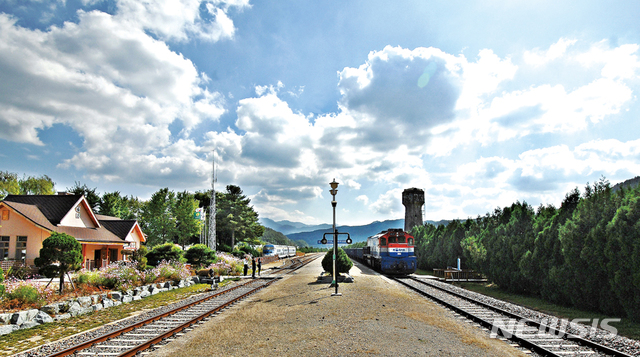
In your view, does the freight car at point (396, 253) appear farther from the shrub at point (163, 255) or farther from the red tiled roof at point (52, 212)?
the red tiled roof at point (52, 212)

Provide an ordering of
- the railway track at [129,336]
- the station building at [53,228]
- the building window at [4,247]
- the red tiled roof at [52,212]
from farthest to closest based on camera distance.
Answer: the red tiled roof at [52,212], the station building at [53,228], the building window at [4,247], the railway track at [129,336]

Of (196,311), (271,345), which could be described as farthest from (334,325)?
(196,311)

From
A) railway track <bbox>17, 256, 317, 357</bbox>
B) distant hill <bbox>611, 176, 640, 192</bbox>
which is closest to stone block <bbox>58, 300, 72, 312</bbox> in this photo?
railway track <bbox>17, 256, 317, 357</bbox>

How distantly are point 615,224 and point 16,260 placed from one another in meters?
34.3

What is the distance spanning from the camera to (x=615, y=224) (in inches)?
468

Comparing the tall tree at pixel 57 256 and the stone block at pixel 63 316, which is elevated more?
the tall tree at pixel 57 256

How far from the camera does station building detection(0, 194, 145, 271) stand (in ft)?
87.5

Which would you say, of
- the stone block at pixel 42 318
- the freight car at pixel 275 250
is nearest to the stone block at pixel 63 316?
the stone block at pixel 42 318

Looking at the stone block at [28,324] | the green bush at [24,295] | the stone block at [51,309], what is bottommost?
the stone block at [28,324]

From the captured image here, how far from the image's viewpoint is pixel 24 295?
494 inches

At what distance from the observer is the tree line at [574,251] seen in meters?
11.4

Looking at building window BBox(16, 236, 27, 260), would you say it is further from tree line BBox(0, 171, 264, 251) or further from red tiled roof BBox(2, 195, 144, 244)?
tree line BBox(0, 171, 264, 251)

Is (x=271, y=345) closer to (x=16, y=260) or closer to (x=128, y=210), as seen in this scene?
(x=16, y=260)

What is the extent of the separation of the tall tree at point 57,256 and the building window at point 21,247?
1532cm
